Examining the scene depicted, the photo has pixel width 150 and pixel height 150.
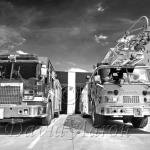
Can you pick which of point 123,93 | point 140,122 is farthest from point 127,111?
point 140,122

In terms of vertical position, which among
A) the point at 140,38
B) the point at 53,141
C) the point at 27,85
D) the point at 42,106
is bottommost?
the point at 53,141

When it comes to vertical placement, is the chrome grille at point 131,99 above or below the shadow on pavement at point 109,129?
above

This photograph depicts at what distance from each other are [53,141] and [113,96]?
3.00 meters

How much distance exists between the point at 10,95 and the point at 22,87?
515 millimetres

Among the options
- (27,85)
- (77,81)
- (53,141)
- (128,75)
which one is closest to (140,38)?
(128,75)

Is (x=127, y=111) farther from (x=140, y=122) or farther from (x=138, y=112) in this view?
(x=140, y=122)

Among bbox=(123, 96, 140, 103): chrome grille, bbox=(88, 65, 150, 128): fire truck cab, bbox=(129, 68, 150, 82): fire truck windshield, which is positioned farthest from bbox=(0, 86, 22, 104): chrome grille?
bbox=(129, 68, 150, 82): fire truck windshield

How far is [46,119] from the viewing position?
390 inches

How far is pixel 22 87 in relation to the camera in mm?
7836

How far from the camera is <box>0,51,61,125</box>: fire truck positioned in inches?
298

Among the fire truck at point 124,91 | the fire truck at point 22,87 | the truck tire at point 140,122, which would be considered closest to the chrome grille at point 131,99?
the fire truck at point 124,91

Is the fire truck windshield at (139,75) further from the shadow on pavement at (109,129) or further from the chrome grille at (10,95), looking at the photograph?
the chrome grille at (10,95)

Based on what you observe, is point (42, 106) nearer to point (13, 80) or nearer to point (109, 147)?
point (13, 80)

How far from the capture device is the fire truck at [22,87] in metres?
7.56
